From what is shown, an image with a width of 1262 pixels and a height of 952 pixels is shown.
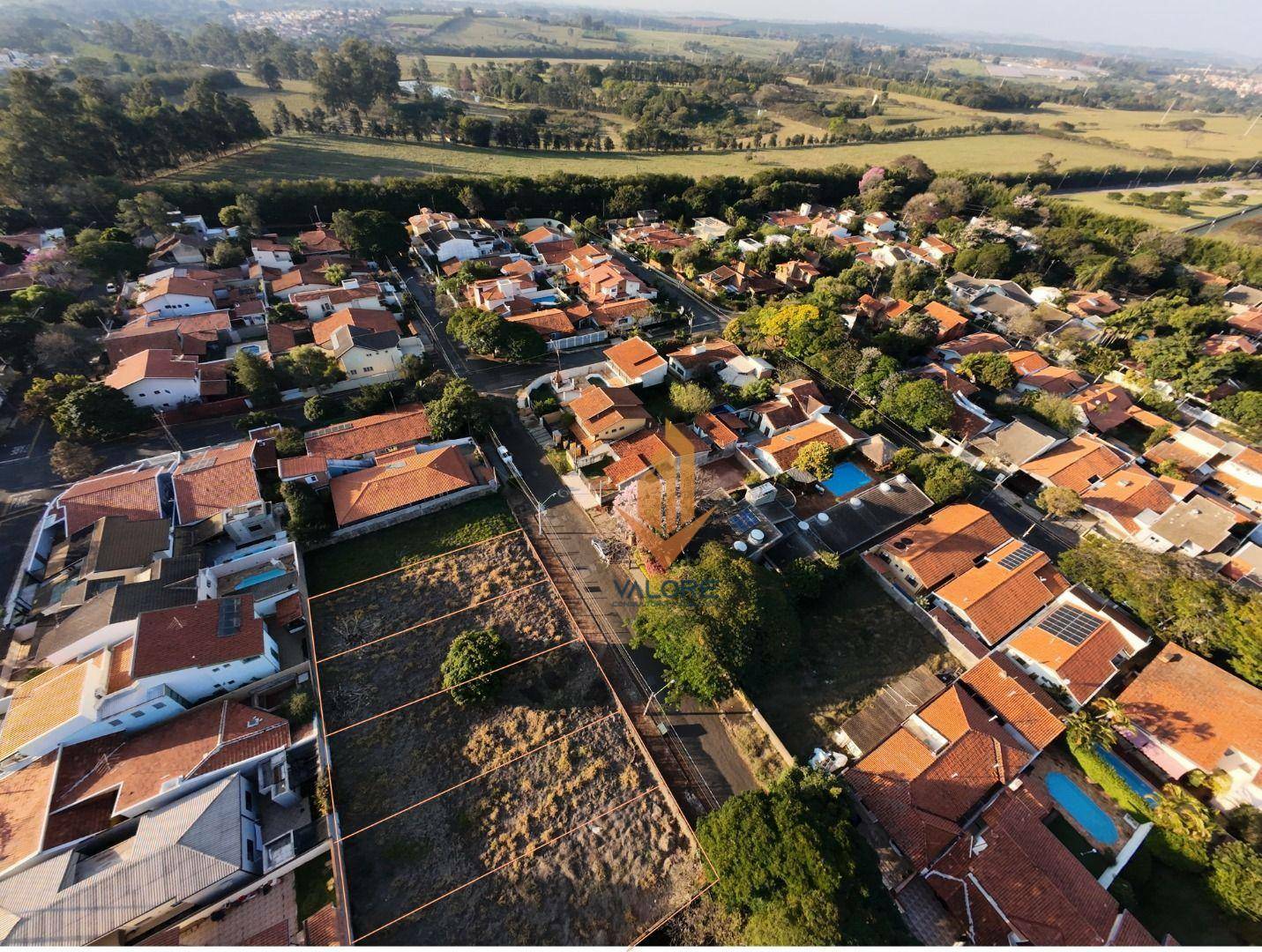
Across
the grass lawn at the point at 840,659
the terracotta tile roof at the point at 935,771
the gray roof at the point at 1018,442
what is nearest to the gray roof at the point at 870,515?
the grass lawn at the point at 840,659

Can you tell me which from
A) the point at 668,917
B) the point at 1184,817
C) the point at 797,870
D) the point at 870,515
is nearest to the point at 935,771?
the point at 797,870

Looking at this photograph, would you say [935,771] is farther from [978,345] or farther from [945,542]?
[978,345]

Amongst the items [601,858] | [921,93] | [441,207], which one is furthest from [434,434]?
[921,93]

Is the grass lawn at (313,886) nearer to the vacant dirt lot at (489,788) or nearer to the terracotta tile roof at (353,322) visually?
the vacant dirt lot at (489,788)

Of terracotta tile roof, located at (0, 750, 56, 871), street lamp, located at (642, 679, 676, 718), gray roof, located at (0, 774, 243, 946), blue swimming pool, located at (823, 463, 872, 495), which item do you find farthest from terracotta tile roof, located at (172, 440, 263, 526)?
A: blue swimming pool, located at (823, 463, 872, 495)

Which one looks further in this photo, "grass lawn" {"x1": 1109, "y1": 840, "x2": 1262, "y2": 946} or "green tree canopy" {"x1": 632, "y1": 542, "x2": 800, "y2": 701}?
"green tree canopy" {"x1": 632, "y1": 542, "x2": 800, "y2": 701}

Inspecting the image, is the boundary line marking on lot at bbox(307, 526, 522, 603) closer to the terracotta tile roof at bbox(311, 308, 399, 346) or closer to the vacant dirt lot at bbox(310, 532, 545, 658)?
the vacant dirt lot at bbox(310, 532, 545, 658)
